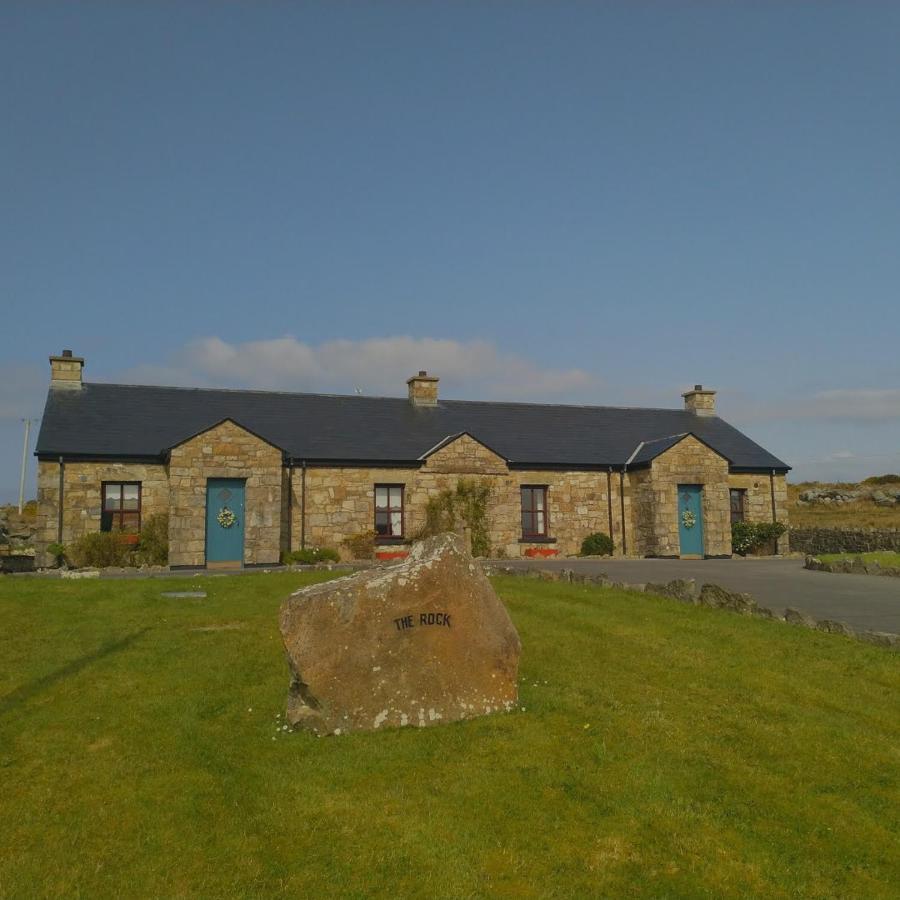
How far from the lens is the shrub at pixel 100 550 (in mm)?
23547

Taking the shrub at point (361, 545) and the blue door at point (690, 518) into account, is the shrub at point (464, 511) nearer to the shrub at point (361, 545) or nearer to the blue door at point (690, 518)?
the shrub at point (361, 545)

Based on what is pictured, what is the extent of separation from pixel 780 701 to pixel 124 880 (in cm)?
612

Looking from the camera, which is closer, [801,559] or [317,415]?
[801,559]

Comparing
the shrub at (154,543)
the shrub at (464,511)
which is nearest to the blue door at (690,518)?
the shrub at (464,511)

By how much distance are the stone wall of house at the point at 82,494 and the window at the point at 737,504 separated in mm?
20299

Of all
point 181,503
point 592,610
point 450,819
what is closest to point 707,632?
point 592,610

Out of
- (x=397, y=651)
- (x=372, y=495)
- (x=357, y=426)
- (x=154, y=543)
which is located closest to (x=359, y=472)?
(x=372, y=495)

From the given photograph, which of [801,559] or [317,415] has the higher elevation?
[317,415]

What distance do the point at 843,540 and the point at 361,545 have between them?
678 inches

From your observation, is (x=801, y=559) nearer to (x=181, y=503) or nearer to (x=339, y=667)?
(x=181, y=503)

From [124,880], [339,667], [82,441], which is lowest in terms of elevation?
[124,880]

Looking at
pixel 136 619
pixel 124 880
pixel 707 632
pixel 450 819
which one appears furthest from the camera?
pixel 136 619

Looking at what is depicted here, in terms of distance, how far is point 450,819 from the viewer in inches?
221

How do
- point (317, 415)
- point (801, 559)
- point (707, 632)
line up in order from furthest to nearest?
point (317, 415) < point (801, 559) < point (707, 632)
